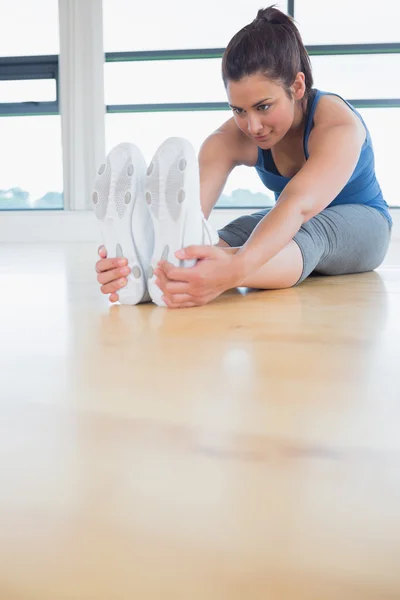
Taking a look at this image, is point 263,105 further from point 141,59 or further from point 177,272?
point 141,59

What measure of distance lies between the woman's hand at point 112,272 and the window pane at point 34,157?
11.2 feet

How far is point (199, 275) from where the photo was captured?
1.44 m

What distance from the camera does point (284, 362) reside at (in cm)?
108

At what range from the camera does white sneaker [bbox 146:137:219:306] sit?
4.67 ft

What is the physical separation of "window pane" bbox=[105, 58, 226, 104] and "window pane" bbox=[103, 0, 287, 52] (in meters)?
0.11

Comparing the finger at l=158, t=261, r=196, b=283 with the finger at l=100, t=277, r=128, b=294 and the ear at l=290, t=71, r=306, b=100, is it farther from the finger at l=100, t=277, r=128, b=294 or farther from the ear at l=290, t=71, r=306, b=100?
the ear at l=290, t=71, r=306, b=100

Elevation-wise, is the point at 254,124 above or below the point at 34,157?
above

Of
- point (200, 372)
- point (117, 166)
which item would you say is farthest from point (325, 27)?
point (200, 372)

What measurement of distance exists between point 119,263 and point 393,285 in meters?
0.90

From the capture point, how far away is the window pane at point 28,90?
15.6ft

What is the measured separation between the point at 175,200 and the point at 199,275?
0.55 feet

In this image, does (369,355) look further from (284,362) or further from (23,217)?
(23,217)

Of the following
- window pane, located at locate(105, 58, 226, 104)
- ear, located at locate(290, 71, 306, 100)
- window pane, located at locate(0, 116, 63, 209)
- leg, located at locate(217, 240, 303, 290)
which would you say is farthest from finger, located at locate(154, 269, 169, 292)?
window pane, located at locate(0, 116, 63, 209)

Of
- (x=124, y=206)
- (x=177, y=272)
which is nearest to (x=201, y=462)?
(x=177, y=272)
